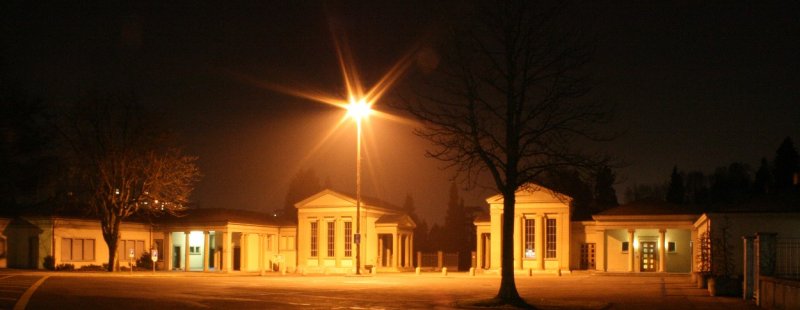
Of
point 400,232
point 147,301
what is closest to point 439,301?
point 147,301

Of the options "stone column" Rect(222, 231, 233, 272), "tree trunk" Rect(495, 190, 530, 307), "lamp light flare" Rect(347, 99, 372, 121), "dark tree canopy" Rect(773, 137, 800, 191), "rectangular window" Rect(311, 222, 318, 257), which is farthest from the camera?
"dark tree canopy" Rect(773, 137, 800, 191)

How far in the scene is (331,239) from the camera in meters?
59.1

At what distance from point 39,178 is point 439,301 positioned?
78.8 feet

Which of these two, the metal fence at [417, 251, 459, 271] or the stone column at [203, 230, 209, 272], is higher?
the stone column at [203, 230, 209, 272]

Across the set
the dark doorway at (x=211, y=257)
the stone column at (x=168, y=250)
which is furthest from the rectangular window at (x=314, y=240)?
the stone column at (x=168, y=250)

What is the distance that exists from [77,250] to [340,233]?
17.7 m

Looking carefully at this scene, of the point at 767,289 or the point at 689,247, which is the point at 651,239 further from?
the point at 767,289

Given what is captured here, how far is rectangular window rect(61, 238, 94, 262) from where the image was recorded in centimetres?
5241

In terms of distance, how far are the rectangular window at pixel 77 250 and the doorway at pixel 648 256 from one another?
1450 inches

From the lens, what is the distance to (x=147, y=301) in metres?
23.9

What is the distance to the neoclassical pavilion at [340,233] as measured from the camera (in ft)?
190

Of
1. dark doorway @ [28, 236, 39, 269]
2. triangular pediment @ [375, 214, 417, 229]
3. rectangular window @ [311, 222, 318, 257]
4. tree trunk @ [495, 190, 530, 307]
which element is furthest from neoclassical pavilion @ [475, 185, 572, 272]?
dark doorway @ [28, 236, 39, 269]

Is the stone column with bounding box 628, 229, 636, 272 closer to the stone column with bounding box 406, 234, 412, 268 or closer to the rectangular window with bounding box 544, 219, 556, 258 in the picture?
the rectangular window with bounding box 544, 219, 556, 258

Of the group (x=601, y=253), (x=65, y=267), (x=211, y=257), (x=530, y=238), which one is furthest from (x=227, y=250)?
(x=601, y=253)
